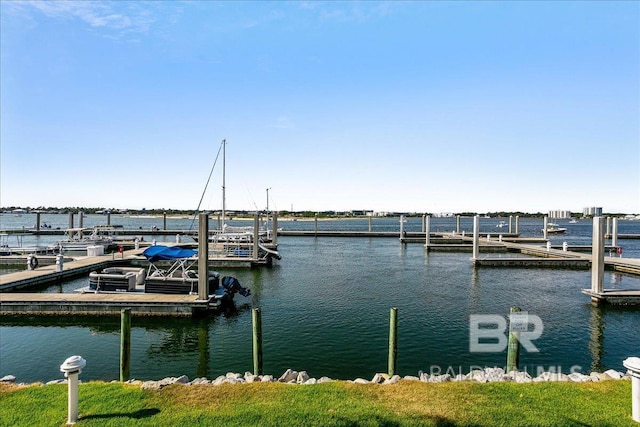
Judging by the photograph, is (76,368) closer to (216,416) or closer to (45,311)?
(216,416)

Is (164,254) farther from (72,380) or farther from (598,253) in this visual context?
(598,253)

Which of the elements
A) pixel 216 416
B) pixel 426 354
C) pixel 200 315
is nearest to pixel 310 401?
pixel 216 416

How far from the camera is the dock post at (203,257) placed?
16.0 m

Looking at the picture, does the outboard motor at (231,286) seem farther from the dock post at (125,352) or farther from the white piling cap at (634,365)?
the white piling cap at (634,365)

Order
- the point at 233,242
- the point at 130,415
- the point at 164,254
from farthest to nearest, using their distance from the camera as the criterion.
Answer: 1. the point at 233,242
2. the point at 164,254
3. the point at 130,415

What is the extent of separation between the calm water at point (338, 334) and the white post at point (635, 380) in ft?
17.4

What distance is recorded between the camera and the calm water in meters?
11.3

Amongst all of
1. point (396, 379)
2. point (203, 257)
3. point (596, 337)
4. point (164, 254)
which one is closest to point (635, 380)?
point (396, 379)

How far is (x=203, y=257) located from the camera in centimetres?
1603

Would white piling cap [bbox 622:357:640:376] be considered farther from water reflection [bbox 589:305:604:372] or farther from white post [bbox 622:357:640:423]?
water reflection [bbox 589:305:604:372]

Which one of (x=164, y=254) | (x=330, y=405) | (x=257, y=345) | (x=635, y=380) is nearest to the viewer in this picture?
(x=635, y=380)

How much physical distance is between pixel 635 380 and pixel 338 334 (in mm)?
9284

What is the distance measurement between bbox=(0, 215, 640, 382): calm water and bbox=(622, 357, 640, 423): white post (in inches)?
208

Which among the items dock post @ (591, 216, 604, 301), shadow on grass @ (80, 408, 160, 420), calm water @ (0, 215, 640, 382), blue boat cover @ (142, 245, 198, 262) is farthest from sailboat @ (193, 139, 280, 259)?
shadow on grass @ (80, 408, 160, 420)
